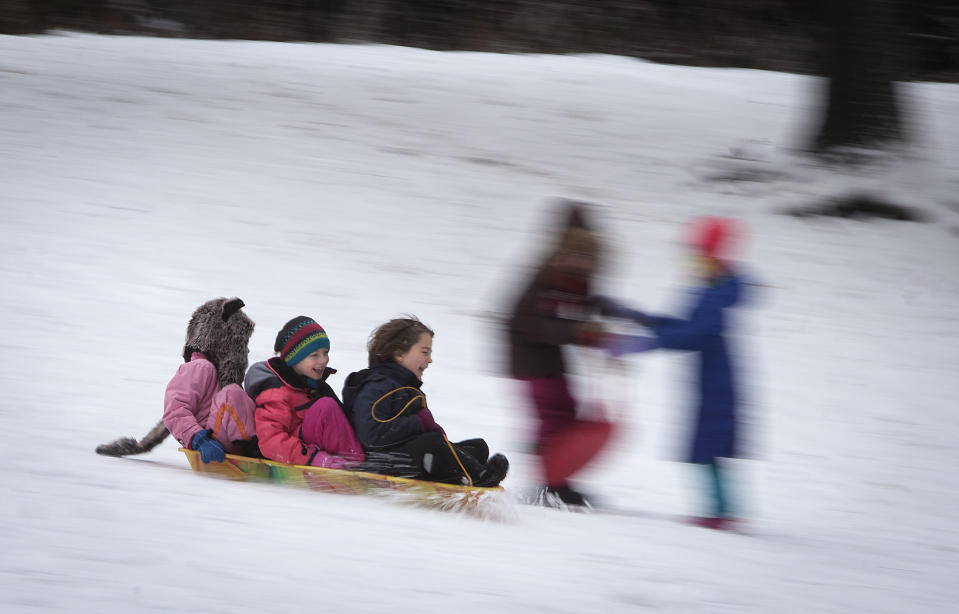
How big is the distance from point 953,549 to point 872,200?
566 centimetres

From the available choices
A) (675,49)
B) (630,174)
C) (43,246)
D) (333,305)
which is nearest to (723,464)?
(333,305)

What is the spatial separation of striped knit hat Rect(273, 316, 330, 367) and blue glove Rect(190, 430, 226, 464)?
520 mm

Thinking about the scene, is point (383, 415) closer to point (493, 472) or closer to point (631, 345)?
point (493, 472)

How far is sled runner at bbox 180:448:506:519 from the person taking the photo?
14.3 ft

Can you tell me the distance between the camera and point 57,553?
3188 millimetres

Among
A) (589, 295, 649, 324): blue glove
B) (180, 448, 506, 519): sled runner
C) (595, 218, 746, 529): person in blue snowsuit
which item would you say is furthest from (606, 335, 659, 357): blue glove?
(180, 448, 506, 519): sled runner

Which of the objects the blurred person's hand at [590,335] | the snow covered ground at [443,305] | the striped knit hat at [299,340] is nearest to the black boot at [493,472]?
the snow covered ground at [443,305]

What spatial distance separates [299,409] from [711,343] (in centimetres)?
200

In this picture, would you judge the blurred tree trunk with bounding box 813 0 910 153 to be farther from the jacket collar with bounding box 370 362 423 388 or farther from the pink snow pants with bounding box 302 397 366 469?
the pink snow pants with bounding box 302 397 366 469

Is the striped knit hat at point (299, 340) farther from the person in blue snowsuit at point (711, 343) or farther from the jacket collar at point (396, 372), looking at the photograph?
the person in blue snowsuit at point (711, 343)

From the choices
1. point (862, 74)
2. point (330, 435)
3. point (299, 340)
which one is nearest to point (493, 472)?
point (330, 435)

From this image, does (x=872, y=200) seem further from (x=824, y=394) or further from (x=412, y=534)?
(x=412, y=534)

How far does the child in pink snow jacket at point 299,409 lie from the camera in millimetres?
4531

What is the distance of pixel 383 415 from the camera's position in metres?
4.52
